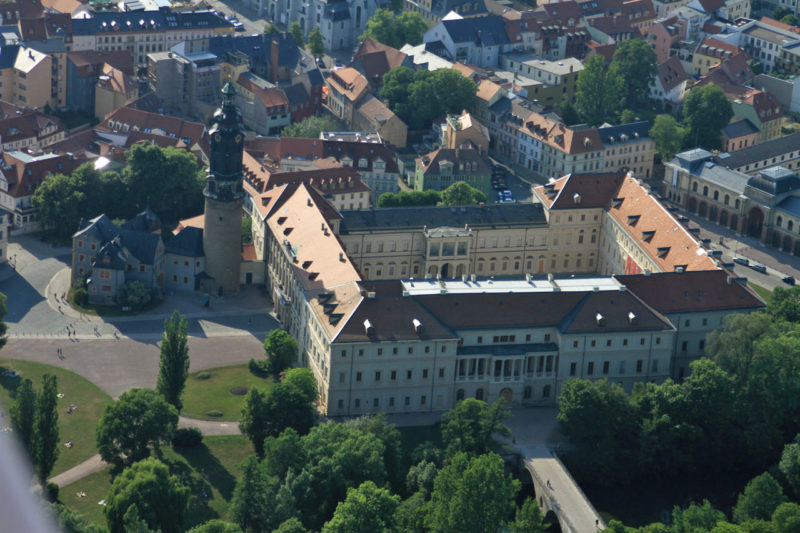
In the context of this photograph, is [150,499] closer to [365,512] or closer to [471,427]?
[365,512]

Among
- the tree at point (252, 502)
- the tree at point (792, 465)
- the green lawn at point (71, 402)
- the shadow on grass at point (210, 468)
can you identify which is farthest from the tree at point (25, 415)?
the tree at point (792, 465)

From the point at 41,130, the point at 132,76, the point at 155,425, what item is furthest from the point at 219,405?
the point at 132,76

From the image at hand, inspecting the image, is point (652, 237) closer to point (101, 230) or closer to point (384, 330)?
point (384, 330)

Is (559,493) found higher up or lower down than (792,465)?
lower down

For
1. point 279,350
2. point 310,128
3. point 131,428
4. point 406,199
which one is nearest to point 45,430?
→ point 131,428

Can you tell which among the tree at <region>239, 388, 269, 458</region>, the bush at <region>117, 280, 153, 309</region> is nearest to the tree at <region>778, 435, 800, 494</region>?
the tree at <region>239, 388, 269, 458</region>

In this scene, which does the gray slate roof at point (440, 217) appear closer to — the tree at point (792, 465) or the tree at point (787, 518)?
the tree at point (792, 465)
